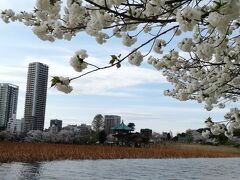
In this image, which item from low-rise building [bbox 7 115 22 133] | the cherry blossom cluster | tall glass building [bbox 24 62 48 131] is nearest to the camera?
the cherry blossom cluster

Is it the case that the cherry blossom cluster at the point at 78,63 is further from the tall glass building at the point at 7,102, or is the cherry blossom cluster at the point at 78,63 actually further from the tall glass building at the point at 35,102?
the tall glass building at the point at 7,102

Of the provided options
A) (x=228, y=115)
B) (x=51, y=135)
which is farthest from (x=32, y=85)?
(x=228, y=115)

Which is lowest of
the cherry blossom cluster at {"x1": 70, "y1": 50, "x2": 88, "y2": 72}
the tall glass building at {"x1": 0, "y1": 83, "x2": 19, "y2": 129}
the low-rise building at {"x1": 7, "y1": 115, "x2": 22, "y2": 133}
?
the cherry blossom cluster at {"x1": 70, "y1": 50, "x2": 88, "y2": 72}

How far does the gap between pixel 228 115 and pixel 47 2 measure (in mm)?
6402

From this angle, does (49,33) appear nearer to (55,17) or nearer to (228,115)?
(55,17)

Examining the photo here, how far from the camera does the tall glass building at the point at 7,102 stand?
10944 centimetres

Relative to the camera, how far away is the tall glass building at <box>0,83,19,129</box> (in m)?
109

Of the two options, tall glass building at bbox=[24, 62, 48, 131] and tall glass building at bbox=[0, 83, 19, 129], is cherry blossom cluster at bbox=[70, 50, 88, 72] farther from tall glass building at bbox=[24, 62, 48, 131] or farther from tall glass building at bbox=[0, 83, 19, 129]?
tall glass building at bbox=[0, 83, 19, 129]

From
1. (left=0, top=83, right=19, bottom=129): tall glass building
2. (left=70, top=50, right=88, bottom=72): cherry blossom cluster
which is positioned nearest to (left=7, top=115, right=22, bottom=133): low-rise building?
(left=0, top=83, right=19, bottom=129): tall glass building

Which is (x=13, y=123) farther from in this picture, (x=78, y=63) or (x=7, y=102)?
(x=78, y=63)

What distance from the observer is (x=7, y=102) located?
111 metres

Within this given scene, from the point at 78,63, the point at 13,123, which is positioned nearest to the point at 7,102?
the point at 13,123

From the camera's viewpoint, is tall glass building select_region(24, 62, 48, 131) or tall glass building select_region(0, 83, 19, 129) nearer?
tall glass building select_region(24, 62, 48, 131)

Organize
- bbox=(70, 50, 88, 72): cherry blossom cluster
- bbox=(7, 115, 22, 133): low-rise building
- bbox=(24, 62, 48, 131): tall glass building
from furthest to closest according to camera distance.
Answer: bbox=(7, 115, 22, 133): low-rise building, bbox=(24, 62, 48, 131): tall glass building, bbox=(70, 50, 88, 72): cherry blossom cluster
